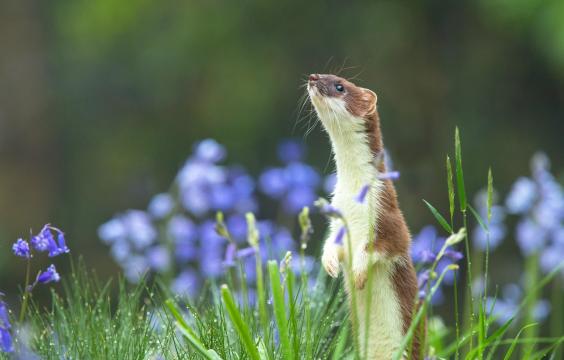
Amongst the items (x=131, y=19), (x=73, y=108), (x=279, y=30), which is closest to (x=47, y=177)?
(x=73, y=108)

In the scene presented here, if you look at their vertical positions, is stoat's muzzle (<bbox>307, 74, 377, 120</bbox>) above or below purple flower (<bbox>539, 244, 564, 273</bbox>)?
above

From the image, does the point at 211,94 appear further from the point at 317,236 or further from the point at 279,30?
the point at 317,236

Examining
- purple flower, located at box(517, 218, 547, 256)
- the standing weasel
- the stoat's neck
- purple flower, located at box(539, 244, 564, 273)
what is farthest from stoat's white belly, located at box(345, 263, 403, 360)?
purple flower, located at box(539, 244, 564, 273)

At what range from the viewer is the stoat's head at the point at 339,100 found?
2375 millimetres

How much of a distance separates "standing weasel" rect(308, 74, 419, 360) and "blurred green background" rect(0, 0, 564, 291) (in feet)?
19.4

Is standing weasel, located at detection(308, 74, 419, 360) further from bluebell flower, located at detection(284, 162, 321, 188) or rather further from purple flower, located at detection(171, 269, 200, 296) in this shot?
bluebell flower, located at detection(284, 162, 321, 188)

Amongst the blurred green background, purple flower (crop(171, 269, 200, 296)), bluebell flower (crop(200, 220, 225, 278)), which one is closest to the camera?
purple flower (crop(171, 269, 200, 296))

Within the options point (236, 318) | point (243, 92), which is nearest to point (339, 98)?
point (236, 318)

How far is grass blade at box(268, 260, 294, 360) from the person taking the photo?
191cm

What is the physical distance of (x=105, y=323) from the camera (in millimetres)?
2438

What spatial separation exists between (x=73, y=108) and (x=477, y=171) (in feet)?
13.1

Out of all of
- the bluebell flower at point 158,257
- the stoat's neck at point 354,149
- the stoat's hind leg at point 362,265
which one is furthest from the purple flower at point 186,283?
the stoat's hind leg at point 362,265

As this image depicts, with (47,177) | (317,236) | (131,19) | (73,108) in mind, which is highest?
(131,19)

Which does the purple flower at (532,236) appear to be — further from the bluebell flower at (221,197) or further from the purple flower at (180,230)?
the purple flower at (180,230)
